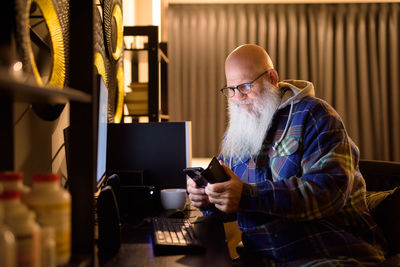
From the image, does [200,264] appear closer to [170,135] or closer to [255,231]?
[255,231]

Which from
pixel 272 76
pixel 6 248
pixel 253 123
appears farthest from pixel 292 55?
pixel 6 248

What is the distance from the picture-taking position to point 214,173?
1.19 m

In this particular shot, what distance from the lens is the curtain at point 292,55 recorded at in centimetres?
384

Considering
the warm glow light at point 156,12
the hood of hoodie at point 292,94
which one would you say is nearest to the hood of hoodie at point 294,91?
the hood of hoodie at point 292,94

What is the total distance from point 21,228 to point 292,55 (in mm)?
3647

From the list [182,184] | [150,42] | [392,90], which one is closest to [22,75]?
[182,184]

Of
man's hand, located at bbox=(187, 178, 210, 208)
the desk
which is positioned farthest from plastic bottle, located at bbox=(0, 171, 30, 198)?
man's hand, located at bbox=(187, 178, 210, 208)

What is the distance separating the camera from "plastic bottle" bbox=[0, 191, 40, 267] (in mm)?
567

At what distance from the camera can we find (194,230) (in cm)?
124

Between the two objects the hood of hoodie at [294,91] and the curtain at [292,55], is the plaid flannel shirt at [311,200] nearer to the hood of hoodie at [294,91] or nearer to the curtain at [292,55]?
the hood of hoodie at [294,91]

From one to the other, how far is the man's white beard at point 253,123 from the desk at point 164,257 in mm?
404

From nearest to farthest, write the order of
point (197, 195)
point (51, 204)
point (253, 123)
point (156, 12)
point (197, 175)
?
point (51, 204) < point (197, 175) < point (197, 195) < point (253, 123) < point (156, 12)

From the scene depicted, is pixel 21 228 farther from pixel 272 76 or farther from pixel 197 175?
pixel 272 76

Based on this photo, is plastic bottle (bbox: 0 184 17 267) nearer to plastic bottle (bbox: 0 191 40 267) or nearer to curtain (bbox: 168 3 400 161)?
plastic bottle (bbox: 0 191 40 267)
